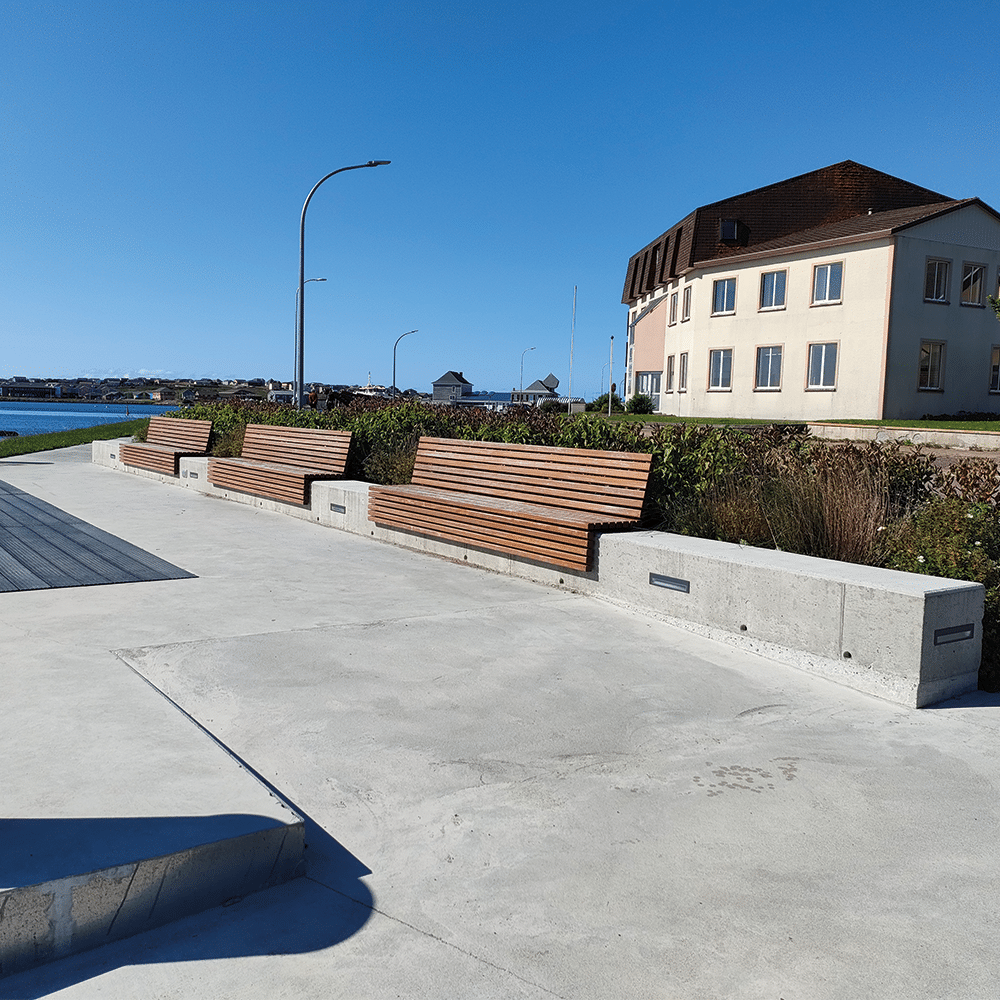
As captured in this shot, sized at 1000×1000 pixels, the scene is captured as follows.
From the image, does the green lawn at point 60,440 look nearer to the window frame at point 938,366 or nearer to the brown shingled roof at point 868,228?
the brown shingled roof at point 868,228

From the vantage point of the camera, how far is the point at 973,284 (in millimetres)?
32688

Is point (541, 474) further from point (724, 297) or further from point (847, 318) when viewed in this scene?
point (724, 297)

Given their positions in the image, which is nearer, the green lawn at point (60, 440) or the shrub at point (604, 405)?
the green lawn at point (60, 440)

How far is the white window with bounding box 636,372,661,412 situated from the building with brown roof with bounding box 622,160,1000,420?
6337 millimetres

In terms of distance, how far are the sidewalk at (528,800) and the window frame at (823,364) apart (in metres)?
28.6

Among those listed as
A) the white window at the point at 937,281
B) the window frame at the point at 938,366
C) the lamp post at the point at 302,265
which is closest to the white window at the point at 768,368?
the window frame at the point at 938,366

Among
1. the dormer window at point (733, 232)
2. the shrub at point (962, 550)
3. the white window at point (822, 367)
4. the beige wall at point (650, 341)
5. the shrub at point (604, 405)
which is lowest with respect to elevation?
the shrub at point (962, 550)

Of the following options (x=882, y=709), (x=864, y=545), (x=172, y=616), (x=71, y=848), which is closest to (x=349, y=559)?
(x=172, y=616)

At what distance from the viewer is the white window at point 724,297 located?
1441 inches

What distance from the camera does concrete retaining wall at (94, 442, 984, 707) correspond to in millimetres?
4883

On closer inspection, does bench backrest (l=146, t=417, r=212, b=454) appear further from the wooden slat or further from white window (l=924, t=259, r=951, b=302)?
white window (l=924, t=259, r=951, b=302)

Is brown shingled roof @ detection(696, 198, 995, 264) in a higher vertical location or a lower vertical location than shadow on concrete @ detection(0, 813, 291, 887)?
higher

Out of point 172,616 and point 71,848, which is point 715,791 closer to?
point 71,848

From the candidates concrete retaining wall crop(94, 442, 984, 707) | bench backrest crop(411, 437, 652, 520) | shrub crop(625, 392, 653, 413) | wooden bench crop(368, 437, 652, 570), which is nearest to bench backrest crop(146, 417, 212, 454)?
bench backrest crop(411, 437, 652, 520)
